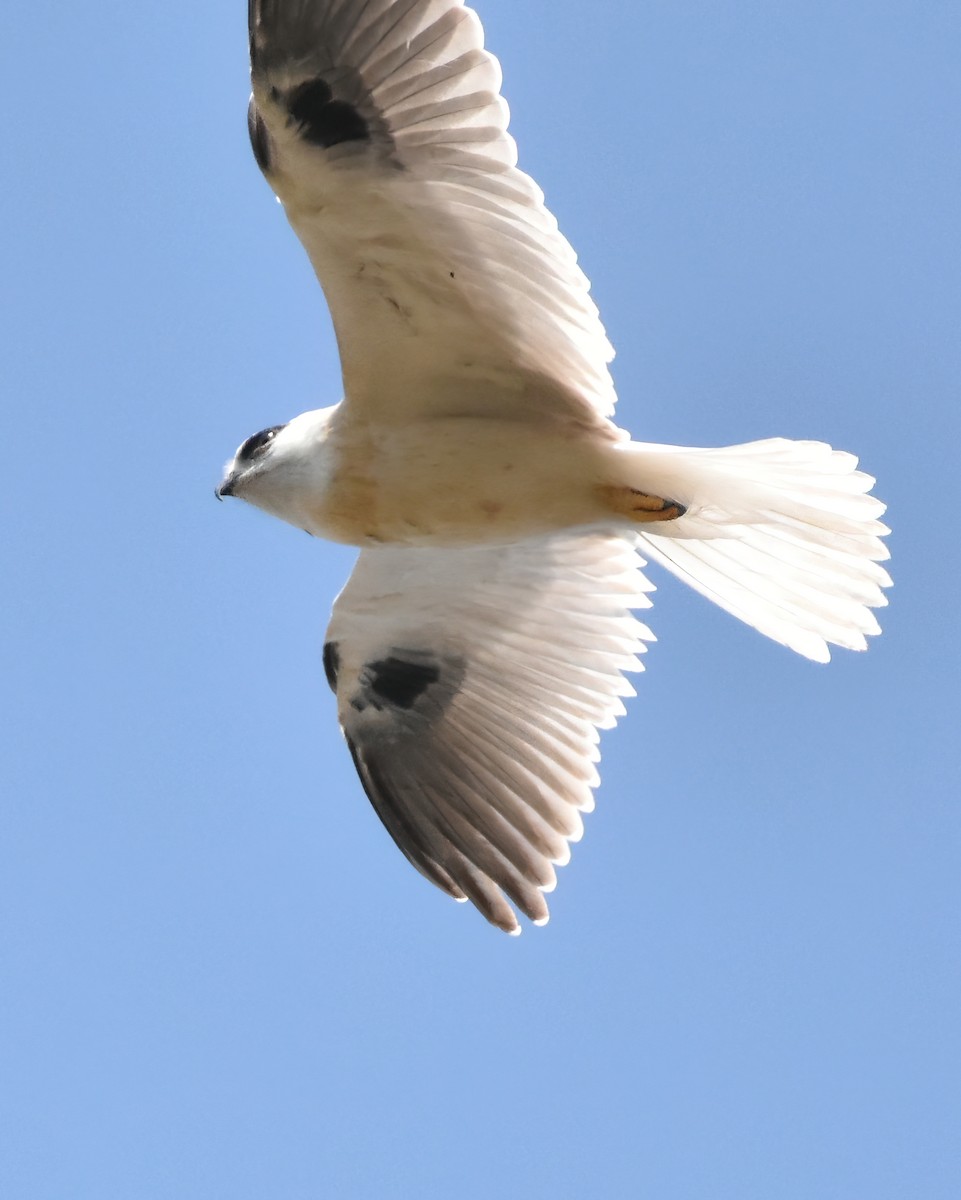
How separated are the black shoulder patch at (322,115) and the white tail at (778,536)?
1231 millimetres

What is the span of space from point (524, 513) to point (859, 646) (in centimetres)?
121

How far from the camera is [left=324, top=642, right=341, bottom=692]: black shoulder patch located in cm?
628

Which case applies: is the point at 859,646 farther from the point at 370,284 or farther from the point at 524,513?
the point at 370,284

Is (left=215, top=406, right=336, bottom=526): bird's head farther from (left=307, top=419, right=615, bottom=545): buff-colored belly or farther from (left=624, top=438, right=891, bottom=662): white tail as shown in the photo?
(left=624, top=438, right=891, bottom=662): white tail

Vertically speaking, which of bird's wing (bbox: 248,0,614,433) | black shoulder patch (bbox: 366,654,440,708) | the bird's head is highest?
bird's wing (bbox: 248,0,614,433)

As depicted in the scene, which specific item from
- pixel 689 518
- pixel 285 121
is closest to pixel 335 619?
pixel 689 518

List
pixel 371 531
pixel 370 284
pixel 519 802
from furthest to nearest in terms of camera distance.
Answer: pixel 519 802 → pixel 371 531 → pixel 370 284

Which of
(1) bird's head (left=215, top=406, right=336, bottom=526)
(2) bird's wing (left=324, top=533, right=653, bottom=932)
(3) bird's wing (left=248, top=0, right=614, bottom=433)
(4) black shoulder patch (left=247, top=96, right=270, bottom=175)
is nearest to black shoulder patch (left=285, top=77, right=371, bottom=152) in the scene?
(3) bird's wing (left=248, top=0, right=614, bottom=433)

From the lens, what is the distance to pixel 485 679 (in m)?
6.36

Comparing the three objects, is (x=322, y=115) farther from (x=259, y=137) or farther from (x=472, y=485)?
(x=472, y=485)

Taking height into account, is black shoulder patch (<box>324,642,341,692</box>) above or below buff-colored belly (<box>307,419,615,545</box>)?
below

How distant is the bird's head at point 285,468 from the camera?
5535mm

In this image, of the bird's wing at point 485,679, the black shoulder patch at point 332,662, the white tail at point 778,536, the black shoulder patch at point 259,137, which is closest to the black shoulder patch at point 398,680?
the bird's wing at point 485,679

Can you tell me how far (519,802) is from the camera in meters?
6.11
